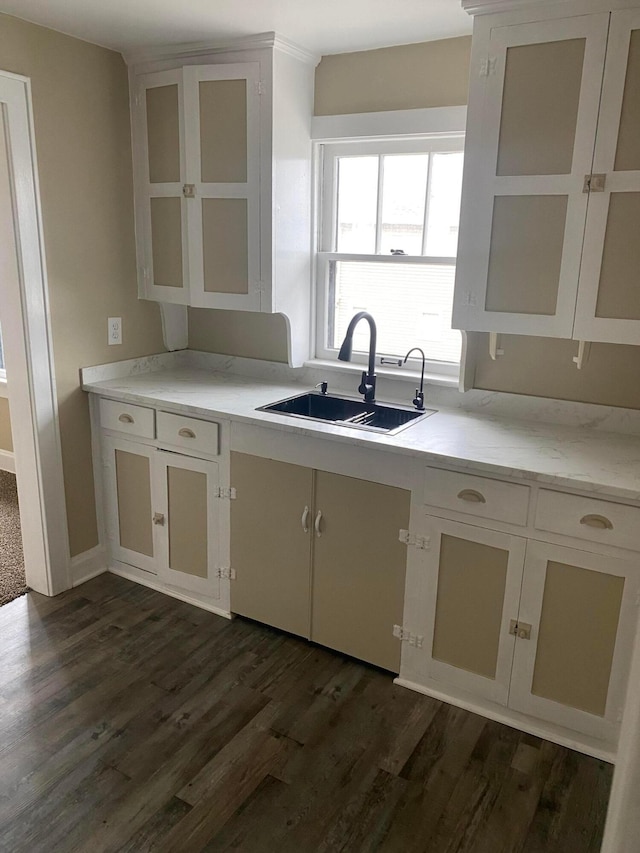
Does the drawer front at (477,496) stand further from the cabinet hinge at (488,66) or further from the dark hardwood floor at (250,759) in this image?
the cabinet hinge at (488,66)

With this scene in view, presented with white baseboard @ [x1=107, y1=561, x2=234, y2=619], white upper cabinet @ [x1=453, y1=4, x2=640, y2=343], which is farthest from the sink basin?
white baseboard @ [x1=107, y1=561, x2=234, y2=619]

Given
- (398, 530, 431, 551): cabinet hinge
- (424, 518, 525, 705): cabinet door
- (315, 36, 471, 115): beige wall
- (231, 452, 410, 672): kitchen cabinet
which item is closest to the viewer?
(424, 518, 525, 705): cabinet door

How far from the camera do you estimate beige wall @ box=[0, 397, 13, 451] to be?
4328mm

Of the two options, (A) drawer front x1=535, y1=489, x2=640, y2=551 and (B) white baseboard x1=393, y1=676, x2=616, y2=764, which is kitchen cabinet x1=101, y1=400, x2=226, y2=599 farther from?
(A) drawer front x1=535, y1=489, x2=640, y2=551

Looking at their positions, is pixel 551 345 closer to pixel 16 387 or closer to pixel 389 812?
pixel 389 812

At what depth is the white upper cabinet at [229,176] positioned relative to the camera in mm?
2627

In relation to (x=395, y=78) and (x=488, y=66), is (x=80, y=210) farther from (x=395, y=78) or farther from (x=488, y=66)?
(x=488, y=66)

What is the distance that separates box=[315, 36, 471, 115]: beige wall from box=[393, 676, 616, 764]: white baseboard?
87.1 inches

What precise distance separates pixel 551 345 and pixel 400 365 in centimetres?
67

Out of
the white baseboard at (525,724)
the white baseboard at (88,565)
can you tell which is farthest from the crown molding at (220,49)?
the white baseboard at (525,724)

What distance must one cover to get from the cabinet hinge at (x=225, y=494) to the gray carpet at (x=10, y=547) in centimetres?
107

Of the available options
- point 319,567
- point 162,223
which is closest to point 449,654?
point 319,567

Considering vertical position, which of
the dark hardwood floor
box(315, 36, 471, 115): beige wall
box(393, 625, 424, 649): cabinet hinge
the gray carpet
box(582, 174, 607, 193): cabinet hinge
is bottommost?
the dark hardwood floor

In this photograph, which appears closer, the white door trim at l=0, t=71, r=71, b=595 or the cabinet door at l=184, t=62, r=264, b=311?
the white door trim at l=0, t=71, r=71, b=595
